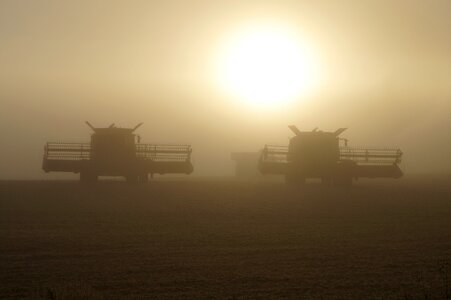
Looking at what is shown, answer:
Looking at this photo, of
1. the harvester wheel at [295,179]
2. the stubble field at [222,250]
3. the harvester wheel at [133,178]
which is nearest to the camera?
the stubble field at [222,250]

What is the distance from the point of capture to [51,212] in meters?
21.5

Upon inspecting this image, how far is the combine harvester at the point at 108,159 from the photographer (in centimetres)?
3884

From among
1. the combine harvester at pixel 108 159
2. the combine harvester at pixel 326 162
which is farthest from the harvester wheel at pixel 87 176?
the combine harvester at pixel 326 162

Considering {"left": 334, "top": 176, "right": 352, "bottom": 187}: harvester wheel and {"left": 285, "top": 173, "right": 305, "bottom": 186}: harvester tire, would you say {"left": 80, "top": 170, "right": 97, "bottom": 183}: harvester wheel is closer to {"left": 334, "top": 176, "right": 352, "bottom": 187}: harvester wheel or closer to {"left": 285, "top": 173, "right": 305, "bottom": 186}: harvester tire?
{"left": 285, "top": 173, "right": 305, "bottom": 186}: harvester tire

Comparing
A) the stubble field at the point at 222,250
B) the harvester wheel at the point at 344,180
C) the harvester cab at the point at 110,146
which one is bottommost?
the stubble field at the point at 222,250

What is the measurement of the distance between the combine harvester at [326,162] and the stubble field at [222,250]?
14.8m

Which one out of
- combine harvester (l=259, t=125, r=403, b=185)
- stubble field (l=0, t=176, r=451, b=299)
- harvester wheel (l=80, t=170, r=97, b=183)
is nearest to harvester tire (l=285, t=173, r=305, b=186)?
combine harvester (l=259, t=125, r=403, b=185)

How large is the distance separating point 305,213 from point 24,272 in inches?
497

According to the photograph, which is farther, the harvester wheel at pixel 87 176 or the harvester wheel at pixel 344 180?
the harvester wheel at pixel 344 180

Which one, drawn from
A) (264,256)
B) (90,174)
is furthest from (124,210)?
(90,174)

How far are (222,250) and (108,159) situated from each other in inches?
1018

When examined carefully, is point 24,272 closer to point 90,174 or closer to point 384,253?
point 384,253

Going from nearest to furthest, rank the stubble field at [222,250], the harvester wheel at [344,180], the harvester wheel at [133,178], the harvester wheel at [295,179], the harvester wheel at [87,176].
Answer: the stubble field at [222,250], the harvester wheel at [87,176], the harvester wheel at [133,178], the harvester wheel at [344,180], the harvester wheel at [295,179]

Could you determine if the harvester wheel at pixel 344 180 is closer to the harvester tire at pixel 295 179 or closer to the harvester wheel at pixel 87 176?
the harvester tire at pixel 295 179
